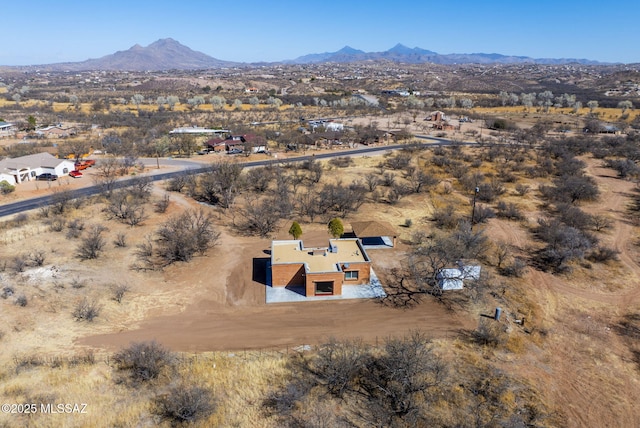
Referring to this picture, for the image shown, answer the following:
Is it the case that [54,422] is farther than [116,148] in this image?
No

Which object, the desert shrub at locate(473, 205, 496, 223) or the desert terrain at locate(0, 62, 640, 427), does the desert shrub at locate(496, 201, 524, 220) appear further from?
the desert shrub at locate(473, 205, 496, 223)

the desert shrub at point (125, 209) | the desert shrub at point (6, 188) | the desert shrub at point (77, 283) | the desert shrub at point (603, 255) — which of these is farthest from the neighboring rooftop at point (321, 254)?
the desert shrub at point (6, 188)

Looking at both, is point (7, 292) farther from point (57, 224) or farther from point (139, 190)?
point (139, 190)

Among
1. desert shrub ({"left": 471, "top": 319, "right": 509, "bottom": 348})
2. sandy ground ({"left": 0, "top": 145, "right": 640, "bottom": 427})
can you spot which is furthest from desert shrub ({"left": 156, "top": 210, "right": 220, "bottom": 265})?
desert shrub ({"left": 471, "top": 319, "right": 509, "bottom": 348})

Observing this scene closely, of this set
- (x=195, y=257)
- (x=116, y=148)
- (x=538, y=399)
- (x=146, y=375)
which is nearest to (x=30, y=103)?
(x=116, y=148)

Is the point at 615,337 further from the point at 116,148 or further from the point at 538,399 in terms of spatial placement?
the point at 116,148

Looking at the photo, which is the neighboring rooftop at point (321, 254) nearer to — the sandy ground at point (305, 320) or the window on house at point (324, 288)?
the window on house at point (324, 288)
